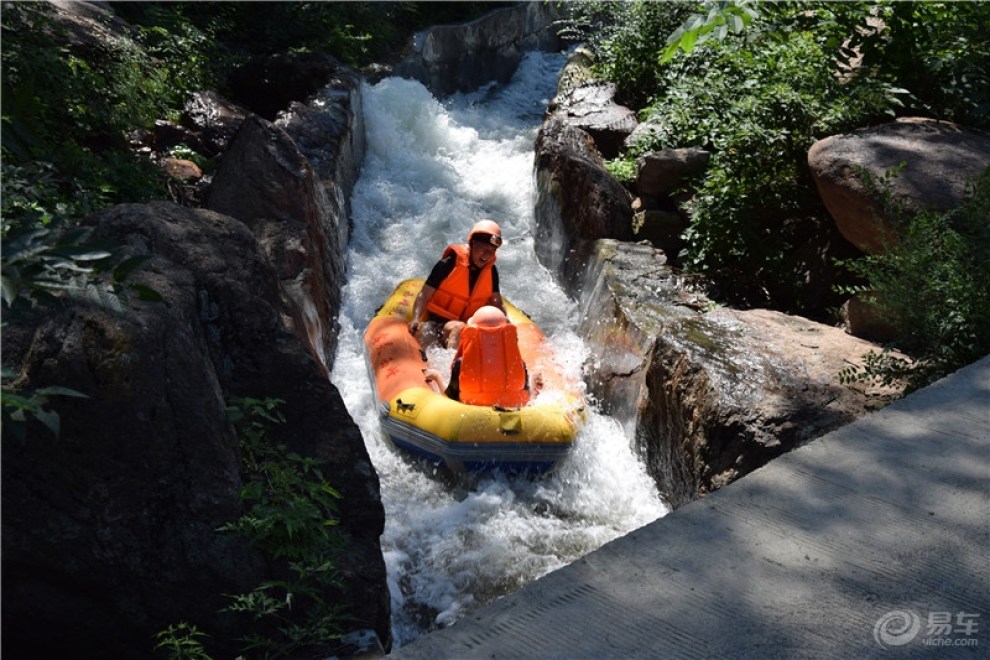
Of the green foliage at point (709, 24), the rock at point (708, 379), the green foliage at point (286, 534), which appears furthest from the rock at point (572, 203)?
the green foliage at point (286, 534)

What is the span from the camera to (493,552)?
18.3ft

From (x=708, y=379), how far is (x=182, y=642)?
348 centimetres

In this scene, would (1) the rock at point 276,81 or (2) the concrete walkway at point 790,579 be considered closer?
(2) the concrete walkway at point 790,579

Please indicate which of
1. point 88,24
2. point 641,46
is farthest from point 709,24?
point 641,46

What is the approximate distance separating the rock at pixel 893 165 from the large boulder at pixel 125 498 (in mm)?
4201

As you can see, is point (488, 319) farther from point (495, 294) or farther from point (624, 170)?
point (624, 170)

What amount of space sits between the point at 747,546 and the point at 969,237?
3.20 m

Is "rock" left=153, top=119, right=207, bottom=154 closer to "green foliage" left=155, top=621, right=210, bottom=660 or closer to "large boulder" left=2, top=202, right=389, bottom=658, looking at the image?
"large boulder" left=2, top=202, right=389, bottom=658

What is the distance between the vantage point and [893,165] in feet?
20.4

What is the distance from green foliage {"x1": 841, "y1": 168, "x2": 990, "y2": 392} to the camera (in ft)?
14.1

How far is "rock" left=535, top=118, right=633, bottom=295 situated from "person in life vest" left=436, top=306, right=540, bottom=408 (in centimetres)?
246

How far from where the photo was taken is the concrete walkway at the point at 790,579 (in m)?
2.03

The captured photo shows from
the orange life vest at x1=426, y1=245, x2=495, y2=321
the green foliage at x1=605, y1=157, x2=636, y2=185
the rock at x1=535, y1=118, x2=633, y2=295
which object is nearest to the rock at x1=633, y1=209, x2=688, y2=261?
the rock at x1=535, y1=118, x2=633, y2=295

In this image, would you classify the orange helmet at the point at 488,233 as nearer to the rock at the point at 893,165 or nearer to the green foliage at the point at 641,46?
the rock at the point at 893,165
